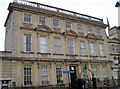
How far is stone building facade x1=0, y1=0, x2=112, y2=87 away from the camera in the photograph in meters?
18.1

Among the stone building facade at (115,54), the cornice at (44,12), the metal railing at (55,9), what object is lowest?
the stone building facade at (115,54)

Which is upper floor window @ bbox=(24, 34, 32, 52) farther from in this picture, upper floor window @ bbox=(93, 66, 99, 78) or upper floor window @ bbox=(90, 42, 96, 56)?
upper floor window @ bbox=(93, 66, 99, 78)

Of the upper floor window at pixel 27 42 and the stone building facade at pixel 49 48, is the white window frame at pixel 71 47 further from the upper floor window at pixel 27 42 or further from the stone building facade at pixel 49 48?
the upper floor window at pixel 27 42

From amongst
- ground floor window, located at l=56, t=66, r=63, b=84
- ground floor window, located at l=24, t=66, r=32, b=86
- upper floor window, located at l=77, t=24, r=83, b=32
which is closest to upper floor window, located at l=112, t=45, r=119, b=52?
upper floor window, located at l=77, t=24, r=83, b=32

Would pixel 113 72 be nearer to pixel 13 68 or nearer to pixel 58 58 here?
pixel 58 58

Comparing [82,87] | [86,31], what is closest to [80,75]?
[82,87]

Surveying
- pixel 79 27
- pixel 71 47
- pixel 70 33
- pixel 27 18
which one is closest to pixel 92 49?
pixel 79 27

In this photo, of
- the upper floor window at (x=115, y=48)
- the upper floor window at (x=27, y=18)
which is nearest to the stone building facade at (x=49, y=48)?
the upper floor window at (x=27, y=18)

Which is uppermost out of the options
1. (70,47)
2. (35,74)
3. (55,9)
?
(55,9)

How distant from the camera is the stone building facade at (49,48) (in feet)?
59.5

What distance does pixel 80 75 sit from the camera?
74.6 ft

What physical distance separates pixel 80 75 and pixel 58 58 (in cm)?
493

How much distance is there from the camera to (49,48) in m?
20.9

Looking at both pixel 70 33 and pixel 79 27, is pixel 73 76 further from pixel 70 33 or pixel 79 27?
pixel 79 27
